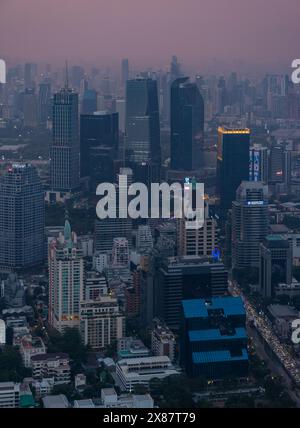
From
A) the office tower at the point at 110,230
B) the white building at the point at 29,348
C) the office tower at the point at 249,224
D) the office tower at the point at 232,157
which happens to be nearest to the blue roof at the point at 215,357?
the white building at the point at 29,348

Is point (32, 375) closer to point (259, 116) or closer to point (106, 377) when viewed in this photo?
point (106, 377)

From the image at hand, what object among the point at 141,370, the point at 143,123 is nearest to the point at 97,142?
the point at 143,123

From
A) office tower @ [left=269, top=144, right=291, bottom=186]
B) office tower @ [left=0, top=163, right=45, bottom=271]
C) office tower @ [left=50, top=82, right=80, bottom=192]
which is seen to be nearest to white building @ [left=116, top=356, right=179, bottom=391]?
office tower @ [left=0, top=163, right=45, bottom=271]

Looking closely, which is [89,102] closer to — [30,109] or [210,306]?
[30,109]

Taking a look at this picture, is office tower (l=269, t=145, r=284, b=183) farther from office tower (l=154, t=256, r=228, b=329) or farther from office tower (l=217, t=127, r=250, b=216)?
office tower (l=154, t=256, r=228, b=329)

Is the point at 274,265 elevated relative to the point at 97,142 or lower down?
lower down
